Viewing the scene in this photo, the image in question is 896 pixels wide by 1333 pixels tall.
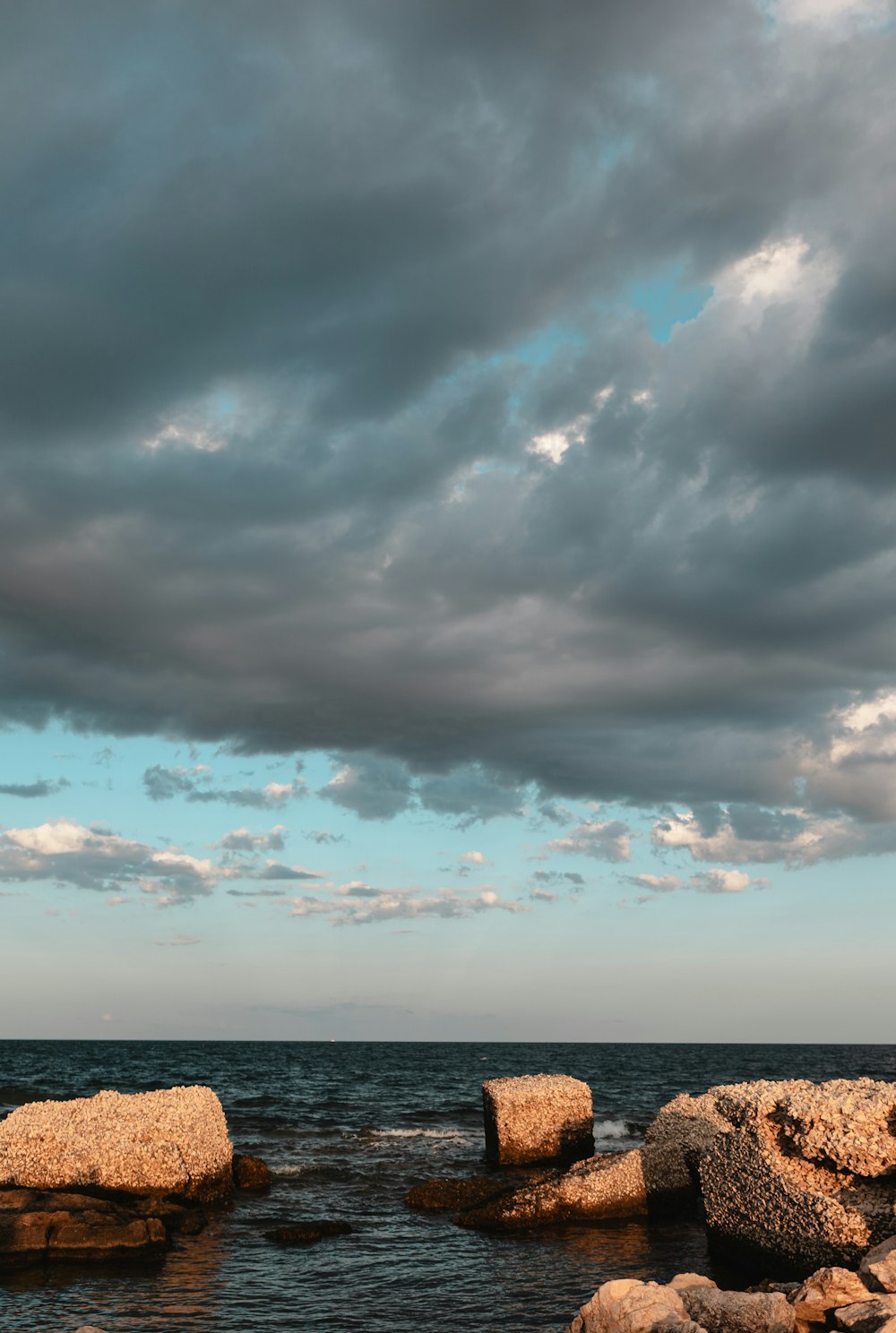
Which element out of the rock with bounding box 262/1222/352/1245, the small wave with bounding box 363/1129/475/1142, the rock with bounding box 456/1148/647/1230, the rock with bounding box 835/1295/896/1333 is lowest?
the small wave with bounding box 363/1129/475/1142

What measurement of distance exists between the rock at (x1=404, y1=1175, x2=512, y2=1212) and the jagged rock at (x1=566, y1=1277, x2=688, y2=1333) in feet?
35.5

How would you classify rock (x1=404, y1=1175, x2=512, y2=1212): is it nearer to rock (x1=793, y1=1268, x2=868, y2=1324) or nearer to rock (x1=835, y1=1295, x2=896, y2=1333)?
rock (x1=793, y1=1268, x2=868, y2=1324)

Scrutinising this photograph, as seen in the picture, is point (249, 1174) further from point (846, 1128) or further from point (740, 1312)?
point (740, 1312)

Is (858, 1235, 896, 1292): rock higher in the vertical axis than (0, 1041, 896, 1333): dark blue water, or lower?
higher

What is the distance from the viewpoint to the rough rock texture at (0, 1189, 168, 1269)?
18.3 meters

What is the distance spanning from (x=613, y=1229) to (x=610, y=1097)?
30462 mm

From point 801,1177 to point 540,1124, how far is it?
42.6 feet

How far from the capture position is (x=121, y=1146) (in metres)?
21.6

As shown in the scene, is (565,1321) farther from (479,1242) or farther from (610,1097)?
(610,1097)

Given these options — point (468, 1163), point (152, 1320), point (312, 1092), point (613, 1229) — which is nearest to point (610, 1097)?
point (312, 1092)

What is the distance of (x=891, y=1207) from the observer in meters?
14.9

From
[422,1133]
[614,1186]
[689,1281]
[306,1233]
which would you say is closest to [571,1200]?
[614,1186]

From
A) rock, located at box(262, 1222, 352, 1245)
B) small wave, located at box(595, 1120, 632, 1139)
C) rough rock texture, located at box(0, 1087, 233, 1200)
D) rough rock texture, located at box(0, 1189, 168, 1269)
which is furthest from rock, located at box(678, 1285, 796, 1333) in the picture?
small wave, located at box(595, 1120, 632, 1139)

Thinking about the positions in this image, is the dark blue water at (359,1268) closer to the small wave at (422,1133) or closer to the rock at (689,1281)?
the small wave at (422,1133)
